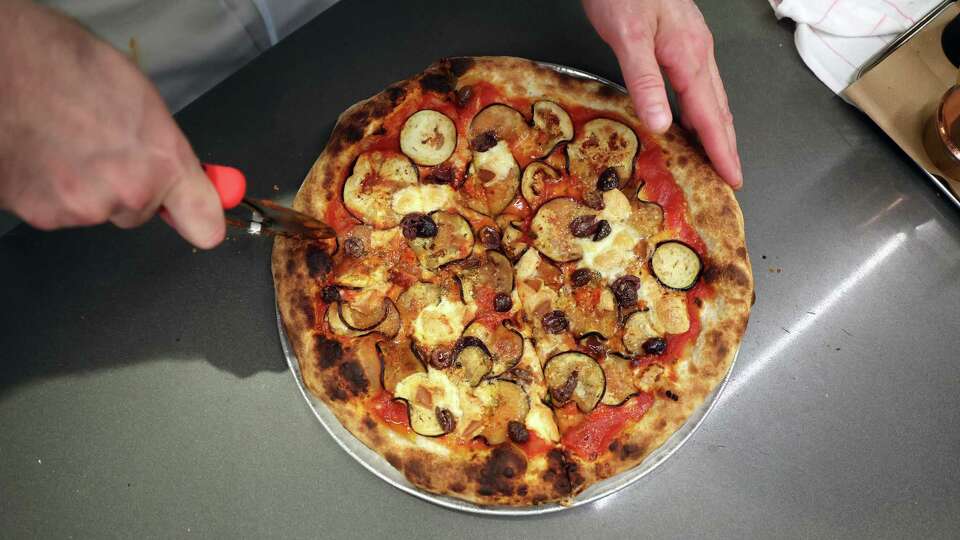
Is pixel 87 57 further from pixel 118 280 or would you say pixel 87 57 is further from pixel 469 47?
pixel 469 47

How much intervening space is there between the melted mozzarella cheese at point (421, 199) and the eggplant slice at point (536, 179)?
0.27 metres

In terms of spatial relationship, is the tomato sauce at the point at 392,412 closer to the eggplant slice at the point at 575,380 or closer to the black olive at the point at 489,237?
the eggplant slice at the point at 575,380

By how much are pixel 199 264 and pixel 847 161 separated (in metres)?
2.57

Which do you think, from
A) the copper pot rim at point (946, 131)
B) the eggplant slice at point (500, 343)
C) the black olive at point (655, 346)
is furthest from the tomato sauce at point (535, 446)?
the copper pot rim at point (946, 131)

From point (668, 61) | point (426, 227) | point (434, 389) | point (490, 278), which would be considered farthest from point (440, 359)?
point (668, 61)

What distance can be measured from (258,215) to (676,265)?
1388 millimetres

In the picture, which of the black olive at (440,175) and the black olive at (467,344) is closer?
the black olive at (467,344)

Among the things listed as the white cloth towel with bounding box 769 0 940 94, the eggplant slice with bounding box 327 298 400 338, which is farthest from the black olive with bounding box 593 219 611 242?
the white cloth towel with bounding box 769 0 940 94

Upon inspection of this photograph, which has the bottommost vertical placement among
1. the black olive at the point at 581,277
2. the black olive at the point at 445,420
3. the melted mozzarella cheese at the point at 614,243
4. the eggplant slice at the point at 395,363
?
the black olive at the point at 445,420

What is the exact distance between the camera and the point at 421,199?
2.28 metres

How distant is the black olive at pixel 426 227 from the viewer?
2.22 meters

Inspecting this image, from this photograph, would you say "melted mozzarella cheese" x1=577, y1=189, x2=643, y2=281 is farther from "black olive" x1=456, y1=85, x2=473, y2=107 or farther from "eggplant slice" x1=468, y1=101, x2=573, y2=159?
"black olive" x1=456, y1=85, x2=473, y2=107

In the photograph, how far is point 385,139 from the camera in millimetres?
2322

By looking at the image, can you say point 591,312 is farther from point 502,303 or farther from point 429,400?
point 429,400
